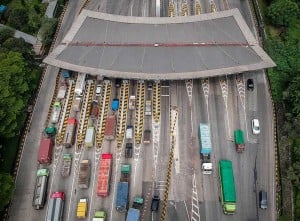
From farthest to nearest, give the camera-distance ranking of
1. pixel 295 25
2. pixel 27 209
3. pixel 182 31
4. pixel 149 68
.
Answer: pixel 295 25 → pixel 182 31 → pixel 149 68 → pixel 27 209

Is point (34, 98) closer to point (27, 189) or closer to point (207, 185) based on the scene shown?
point (27, 189)

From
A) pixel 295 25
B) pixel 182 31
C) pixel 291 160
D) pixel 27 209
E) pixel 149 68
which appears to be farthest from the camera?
pixel 295 25

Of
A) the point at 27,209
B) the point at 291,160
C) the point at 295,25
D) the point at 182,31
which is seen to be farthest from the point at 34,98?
the point at 295,25

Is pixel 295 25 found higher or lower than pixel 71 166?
higher

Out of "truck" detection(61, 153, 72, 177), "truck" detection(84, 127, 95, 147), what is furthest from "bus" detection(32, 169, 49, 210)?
"truck" detection(84, 127, 95, 147)

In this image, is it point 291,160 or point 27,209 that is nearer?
point 27,209

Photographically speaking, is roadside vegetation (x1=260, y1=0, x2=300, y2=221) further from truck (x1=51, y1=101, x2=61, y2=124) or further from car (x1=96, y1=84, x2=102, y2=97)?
truck (x1=51, y1=101, x2=61, y2=124)
